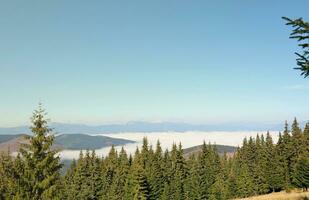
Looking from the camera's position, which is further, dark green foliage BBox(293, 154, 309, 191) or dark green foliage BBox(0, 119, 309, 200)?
dark green foliage BBox(0, 119, 309, 200)

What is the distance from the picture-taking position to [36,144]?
Answer: 88.7 feet

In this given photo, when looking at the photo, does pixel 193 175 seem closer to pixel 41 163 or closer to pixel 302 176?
pixel 302 176

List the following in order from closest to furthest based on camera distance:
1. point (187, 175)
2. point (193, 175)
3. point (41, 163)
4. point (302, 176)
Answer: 1. point (41, 163)
2. point (302, 176)
3. point (193, 175)
4. point (187, 175)

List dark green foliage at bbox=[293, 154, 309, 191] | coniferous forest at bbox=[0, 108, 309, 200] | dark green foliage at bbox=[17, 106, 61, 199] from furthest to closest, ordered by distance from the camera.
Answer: coniferous forest at bbox=[0, 108, 309, 200] < dark green foliage at bbox=[293, 154, 309, 191] < dark green foliage at bbox=[17, 106, 61, 199]

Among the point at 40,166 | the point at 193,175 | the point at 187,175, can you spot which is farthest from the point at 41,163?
→ the point at 187,175

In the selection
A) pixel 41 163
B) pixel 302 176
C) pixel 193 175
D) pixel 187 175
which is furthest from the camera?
pixel 187 175

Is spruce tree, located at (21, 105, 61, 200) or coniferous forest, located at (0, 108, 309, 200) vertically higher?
spruce tree, located at (21, 105, 61, 200)

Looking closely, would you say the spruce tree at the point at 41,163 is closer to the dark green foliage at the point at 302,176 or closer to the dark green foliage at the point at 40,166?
the dark green foliage at the point at 40,166

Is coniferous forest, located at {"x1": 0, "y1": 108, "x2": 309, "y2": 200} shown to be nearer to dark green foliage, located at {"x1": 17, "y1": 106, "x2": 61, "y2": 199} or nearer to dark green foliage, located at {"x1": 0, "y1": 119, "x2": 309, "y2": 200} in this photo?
dark green foliage, located at {"x1": 0, "y1": 119, "x2": 309, "y2": 200}

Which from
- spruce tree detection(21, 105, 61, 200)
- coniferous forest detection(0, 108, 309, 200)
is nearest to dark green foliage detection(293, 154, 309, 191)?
coniferous forest detection(0, 108, 309, 200)

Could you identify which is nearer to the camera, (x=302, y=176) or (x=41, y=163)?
(x=41, y=163)

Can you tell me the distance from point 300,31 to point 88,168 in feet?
378

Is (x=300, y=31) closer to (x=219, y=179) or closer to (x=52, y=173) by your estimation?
(x=52, y=173)

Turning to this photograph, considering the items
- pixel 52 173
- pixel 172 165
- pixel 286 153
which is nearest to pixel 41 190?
pixel 52 173
